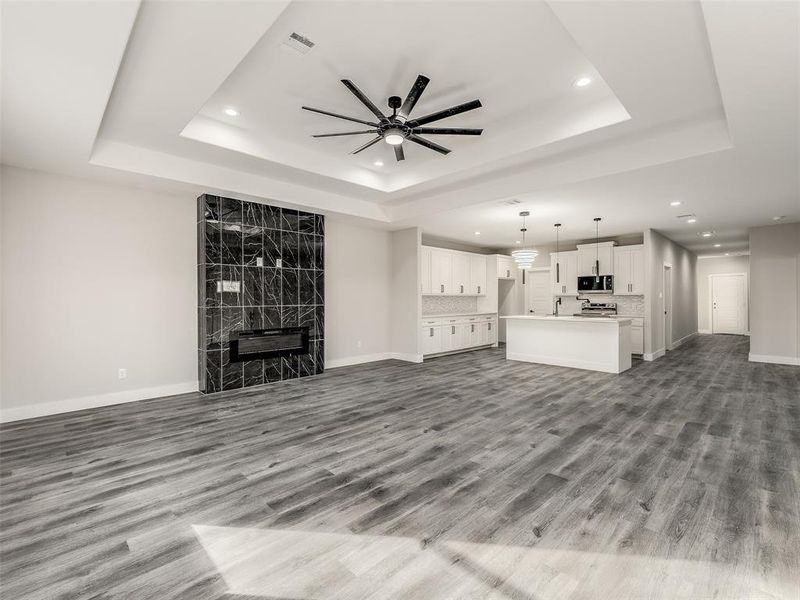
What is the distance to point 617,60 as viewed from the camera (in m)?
2.71

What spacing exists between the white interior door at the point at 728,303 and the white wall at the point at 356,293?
12.0 meters

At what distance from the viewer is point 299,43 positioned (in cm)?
289

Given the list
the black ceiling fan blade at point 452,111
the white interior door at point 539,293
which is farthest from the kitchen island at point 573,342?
the black ceiling fan blade at point 452,111

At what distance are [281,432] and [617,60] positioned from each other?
4213mm

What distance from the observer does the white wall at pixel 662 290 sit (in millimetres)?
7980

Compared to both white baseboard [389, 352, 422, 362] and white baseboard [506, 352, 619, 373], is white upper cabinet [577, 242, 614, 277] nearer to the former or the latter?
white baseboard [506, 352, 619, 373]

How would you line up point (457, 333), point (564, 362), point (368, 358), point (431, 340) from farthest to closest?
point (457, 333) → point (431, 340) → point (368, 358) → point (564, 362)

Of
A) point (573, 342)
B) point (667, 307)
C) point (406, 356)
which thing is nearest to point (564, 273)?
point (667, 307)

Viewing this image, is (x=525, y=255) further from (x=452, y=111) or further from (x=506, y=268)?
(x=452, y=111)

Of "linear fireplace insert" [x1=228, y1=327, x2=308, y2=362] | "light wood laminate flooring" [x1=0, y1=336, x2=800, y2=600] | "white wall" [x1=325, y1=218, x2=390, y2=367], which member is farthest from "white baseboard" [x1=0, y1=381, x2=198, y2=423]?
"white wall" [x1=325, y1=218, x2=390, y2=367]

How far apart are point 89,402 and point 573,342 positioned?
7532mm

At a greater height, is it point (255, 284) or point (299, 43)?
point (299, 43)

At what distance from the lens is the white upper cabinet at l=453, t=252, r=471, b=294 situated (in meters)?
9.03

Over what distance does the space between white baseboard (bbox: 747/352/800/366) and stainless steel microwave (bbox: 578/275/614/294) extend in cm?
290
